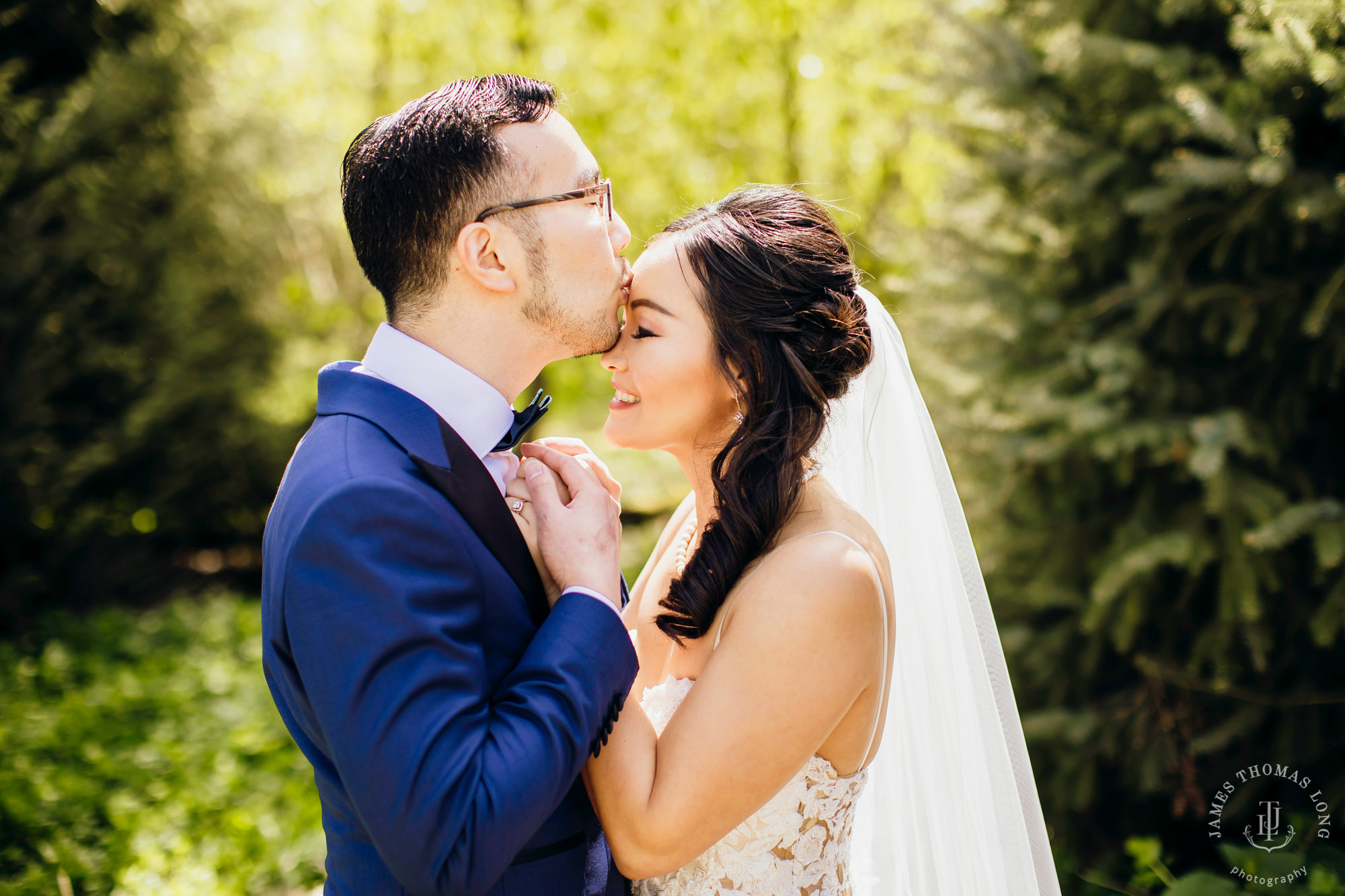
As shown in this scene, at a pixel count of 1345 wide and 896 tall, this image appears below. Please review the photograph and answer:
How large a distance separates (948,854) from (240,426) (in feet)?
24.7

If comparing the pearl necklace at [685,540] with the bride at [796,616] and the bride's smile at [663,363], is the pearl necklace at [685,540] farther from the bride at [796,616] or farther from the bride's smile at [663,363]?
the bride's smile at [663,363]

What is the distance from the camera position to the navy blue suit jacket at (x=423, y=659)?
4.36 ft

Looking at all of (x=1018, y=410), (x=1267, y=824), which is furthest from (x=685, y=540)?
(x=1267, y=824)

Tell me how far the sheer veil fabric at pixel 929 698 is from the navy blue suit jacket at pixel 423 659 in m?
1.13

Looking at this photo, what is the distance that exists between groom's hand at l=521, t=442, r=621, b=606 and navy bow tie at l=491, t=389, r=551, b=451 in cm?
4

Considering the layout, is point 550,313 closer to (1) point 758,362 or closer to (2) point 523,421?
→ (2) point 523,421

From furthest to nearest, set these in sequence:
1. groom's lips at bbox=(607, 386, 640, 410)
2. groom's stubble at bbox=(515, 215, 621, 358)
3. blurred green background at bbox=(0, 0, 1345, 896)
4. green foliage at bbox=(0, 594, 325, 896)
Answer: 1. green foliage at bbox=(0, 594, 325, 896)
2. blurred green background at bbox=(0, 0, 1345, 896)
3. groom's lips at bbox=(607, 386, 640, 410)
4. groom's stubble at bbox=(515, 215, 621, 358)

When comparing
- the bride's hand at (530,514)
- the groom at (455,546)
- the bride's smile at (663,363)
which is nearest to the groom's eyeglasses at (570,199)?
the groom at (455,546)

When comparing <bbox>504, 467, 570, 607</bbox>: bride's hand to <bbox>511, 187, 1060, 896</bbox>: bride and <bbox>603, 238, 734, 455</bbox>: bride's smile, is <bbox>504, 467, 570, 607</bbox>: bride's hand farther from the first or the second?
<bbox>603, 238, 734, 455</bbox>: bride's smile

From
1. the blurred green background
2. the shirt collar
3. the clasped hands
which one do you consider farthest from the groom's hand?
the blurred green background

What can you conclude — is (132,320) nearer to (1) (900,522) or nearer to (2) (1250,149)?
(1) (900,522)

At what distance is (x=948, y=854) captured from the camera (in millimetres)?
2309

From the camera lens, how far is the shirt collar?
1729mm

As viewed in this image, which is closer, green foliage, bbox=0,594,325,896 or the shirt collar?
the shirt collar
